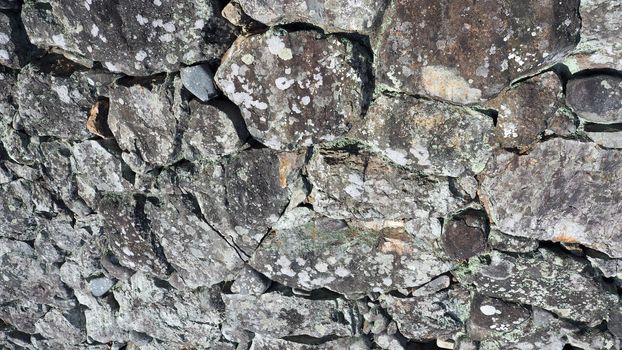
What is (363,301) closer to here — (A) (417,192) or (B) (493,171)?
(A) (417,192)

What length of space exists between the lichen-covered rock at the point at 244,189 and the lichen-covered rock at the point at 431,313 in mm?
477

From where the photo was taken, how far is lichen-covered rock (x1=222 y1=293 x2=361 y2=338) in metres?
2.18

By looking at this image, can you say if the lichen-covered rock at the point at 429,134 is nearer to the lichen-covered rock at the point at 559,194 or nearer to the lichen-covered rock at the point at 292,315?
the lichen-covered rock at the point at 559,194

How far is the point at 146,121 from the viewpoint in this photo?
1.93 metres

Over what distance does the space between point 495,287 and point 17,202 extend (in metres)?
1.70

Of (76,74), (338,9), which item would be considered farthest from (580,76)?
(76,74)

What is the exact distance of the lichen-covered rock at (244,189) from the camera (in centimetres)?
191

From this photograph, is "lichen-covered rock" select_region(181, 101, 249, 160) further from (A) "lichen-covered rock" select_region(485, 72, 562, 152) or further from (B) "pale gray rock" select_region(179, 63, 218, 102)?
(A) "lichen-covered rock" select_region(485, 72, 562, 152)

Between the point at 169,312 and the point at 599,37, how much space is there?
5.64 feet

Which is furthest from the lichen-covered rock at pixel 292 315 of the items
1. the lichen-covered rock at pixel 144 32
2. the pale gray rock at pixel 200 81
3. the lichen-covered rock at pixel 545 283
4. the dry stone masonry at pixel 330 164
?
the lichen-covered rock at pixel 144 32

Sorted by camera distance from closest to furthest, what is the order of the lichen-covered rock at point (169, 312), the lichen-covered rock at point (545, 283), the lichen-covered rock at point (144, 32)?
the lichen-covered rock at point (144, 32)
the lichen-covered rock at point (545, 283)
the lichen-covered rock at point (169, 312)

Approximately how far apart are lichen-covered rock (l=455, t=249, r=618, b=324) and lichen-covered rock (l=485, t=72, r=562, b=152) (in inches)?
14.9

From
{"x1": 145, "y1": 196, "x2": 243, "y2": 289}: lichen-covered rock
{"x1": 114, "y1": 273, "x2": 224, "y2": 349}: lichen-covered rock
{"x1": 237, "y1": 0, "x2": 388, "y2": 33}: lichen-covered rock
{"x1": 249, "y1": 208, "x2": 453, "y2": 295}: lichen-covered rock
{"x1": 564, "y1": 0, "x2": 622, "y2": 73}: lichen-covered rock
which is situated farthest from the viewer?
{"x1": 114, "y1": 273, "x2": 224, "y2": 349}: lichen-covered rock

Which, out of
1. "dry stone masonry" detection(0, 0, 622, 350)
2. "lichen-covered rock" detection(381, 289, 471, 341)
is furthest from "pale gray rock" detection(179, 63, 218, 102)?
"lichen-covered rock" detection(381, 289, 471, 341)
